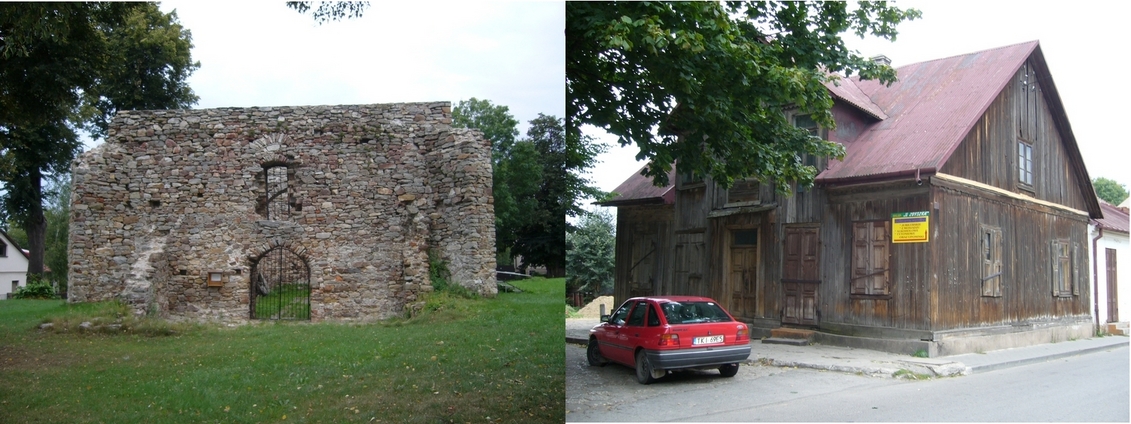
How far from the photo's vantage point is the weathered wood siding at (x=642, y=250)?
1403 centimetres

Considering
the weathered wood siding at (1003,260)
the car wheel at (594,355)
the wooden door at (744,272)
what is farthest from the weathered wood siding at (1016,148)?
the car wheel at (594,355)

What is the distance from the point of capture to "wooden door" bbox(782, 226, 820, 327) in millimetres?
11898

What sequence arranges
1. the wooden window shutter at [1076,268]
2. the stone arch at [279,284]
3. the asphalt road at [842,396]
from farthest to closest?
the wooden window shutter at [1076,268] < the asphalt road at [842,396] < the stone arch at [279,284]

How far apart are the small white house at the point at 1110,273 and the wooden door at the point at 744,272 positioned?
745 centimetres

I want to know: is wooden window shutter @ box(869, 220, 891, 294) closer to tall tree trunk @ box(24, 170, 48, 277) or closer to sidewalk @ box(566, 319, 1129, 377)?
sidewalk @ box(566, 319, 1129, 377)

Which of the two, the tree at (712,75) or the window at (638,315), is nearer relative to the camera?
the tree at (712,75)

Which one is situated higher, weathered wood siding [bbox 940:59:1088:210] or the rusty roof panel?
the rusty roof panel

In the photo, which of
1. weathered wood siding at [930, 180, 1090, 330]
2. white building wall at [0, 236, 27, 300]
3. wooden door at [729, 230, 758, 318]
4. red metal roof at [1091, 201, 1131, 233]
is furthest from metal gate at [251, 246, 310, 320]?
red metal roof at [1091, 201, 1131, 233]

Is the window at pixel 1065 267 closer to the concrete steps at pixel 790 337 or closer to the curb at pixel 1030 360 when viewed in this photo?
the curb at pixel 1030 360

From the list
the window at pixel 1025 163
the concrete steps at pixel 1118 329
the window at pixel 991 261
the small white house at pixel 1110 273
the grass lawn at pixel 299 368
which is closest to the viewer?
the grass lawn at pixel 299 368

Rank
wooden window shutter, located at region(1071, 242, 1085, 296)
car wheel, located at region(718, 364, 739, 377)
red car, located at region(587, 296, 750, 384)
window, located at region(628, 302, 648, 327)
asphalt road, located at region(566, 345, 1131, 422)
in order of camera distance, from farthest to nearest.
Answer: wooden window shutter, located at region(1071, 242, 1085, 296), car wheel, located at region(718, 364, 739, 377), window, located at region(628, 302, 648, 327), red car, located at region(587, 296, 750, 384), asphalt road, located at region(566, 345, 1131, 422)

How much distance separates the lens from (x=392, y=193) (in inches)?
192

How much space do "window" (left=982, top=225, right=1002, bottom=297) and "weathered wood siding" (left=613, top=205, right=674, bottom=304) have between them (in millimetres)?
5035

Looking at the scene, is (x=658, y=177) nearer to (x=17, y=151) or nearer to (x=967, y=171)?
(x=967, y=171)
